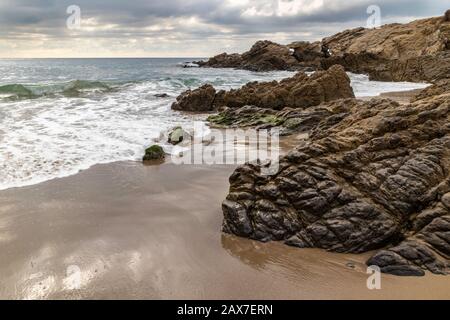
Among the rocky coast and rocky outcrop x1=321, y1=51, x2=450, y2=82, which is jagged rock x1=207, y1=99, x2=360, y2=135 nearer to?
the rocky coast

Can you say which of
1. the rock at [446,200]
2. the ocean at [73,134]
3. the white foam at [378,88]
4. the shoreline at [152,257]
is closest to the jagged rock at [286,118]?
the ocean at [73,134]

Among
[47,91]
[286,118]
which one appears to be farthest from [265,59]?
[286,118]

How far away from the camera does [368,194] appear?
17.6ft

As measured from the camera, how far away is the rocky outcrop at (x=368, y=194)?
16.1ft

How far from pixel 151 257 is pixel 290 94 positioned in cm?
1434

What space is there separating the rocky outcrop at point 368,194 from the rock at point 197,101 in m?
15.1

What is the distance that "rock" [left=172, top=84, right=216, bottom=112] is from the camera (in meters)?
21.0

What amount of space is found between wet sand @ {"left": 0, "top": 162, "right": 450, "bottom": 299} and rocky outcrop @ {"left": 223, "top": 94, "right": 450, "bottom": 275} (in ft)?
0.75

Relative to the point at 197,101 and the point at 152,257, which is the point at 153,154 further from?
the point at 197,101

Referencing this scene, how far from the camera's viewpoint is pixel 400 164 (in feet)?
18.0

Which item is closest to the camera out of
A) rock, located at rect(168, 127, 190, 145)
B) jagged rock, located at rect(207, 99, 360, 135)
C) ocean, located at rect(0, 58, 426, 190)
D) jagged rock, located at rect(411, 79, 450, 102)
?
Answer: jagged rock, located at rect(411, 79, 450, 102)

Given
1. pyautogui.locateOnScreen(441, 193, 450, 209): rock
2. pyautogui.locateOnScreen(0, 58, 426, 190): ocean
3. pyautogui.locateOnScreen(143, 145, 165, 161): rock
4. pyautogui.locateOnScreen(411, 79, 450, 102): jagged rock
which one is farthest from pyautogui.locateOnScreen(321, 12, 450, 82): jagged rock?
pyautogui.locateOnScreen(441, 193, 450, 209): rock

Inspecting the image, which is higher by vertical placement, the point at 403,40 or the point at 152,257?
the point at 403,40
